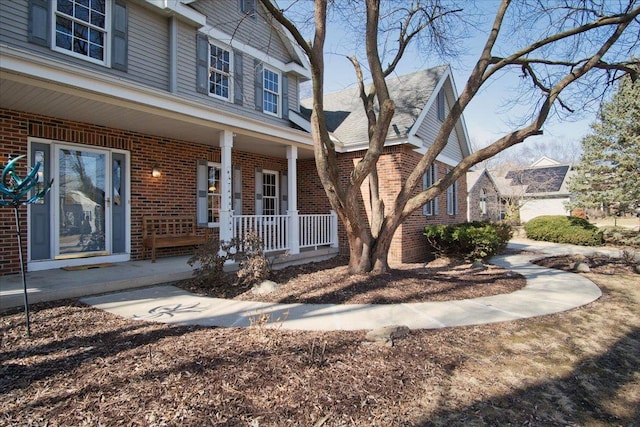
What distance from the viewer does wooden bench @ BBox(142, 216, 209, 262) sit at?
24.8 feet

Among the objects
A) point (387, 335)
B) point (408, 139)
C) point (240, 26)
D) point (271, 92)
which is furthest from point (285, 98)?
point (387, 335)

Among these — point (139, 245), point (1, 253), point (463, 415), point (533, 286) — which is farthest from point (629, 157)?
point (1, 253)

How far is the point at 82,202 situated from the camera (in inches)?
278

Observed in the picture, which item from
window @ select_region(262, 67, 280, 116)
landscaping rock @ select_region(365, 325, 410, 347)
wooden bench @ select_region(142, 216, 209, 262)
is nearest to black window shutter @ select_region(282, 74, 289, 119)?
window @ select_region(262, 67, 280, 116)

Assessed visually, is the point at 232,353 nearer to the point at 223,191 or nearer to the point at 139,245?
the point at 223,191

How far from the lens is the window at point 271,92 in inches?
421

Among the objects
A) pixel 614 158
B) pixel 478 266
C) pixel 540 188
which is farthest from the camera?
pixel 540 188

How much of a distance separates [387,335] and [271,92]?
900cm

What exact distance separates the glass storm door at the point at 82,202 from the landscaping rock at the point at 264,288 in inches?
151

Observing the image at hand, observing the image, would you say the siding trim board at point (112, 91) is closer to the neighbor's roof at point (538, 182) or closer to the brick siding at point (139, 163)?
the brick siding at point (139, 163)

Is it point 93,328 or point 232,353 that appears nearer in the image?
point 232,353

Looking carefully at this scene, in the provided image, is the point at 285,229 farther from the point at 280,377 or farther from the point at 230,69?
the point at 280,377

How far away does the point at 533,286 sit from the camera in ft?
21.9

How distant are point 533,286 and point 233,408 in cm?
632
